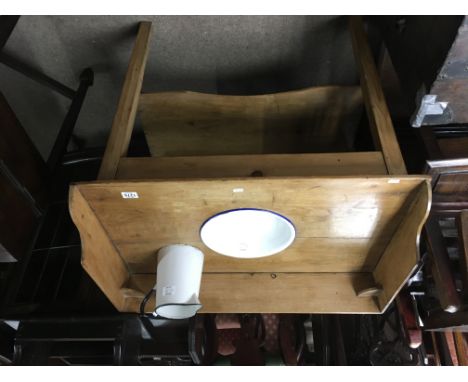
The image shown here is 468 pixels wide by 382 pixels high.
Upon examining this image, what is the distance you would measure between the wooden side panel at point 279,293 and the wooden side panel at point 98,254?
58 mm

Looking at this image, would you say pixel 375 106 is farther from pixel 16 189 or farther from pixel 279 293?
pixel 16 189

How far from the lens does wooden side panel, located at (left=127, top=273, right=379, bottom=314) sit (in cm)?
100

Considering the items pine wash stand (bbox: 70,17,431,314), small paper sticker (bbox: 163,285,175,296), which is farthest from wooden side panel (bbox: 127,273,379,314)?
small paper sticker (bbox: 163,285,175,296)

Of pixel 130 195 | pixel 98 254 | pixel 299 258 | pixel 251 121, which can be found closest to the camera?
pixel 130 195

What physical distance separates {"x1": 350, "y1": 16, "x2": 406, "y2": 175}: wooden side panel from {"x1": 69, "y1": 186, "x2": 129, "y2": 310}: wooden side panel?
0.60 m

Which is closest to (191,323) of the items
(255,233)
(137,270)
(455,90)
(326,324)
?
(137,270)

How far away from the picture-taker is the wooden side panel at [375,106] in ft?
2.64

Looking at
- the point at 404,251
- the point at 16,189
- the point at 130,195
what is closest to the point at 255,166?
the point at 130,195

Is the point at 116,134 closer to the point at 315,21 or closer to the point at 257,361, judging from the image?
the point at 315,21

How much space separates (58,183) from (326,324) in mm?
936

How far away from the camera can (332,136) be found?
1.21m

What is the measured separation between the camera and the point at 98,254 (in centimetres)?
88

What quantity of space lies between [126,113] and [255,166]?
1.12 ft

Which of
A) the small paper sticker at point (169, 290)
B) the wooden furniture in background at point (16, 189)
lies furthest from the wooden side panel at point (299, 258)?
the wooden furniture in background at point (16, 189)
